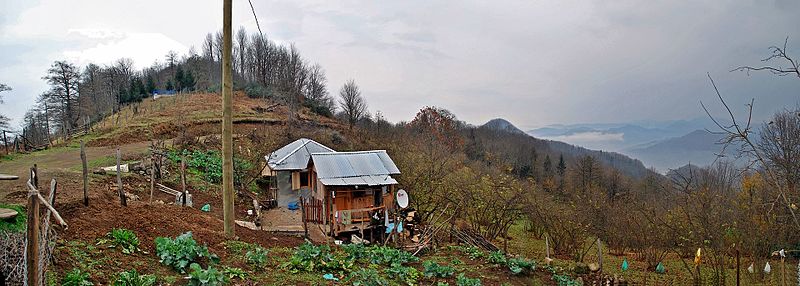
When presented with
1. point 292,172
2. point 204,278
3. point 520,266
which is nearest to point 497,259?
point 520,266

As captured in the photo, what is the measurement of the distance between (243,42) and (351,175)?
196 feet

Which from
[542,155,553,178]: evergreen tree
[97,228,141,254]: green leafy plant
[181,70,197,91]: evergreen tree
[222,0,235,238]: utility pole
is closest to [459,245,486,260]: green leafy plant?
[222,0,235,238]: utility pole

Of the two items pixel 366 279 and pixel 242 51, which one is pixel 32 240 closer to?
pixel 366 279

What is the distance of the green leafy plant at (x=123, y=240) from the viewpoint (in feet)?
23.6

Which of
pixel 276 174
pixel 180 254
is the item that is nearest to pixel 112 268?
pixel 180 254

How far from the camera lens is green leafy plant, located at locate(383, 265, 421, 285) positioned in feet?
29.4

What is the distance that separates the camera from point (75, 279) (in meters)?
5.40

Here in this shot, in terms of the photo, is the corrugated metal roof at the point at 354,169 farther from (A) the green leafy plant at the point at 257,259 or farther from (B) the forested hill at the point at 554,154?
(B) the forested hill at the point at 554,154

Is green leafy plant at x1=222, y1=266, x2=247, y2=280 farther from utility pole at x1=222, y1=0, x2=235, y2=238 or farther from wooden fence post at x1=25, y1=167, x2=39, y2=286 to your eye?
wooden fence post at x1=25, y1=167, x2=39, y2=286

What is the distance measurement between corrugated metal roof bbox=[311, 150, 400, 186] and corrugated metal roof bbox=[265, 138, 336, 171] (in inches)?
115

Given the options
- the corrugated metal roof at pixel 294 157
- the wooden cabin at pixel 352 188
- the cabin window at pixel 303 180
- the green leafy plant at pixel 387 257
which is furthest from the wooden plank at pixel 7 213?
the cabin window at pixel 303 180

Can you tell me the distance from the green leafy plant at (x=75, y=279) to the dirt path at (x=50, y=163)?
492 cm

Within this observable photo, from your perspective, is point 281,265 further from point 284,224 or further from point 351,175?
point 284,224

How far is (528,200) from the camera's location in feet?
72.5
